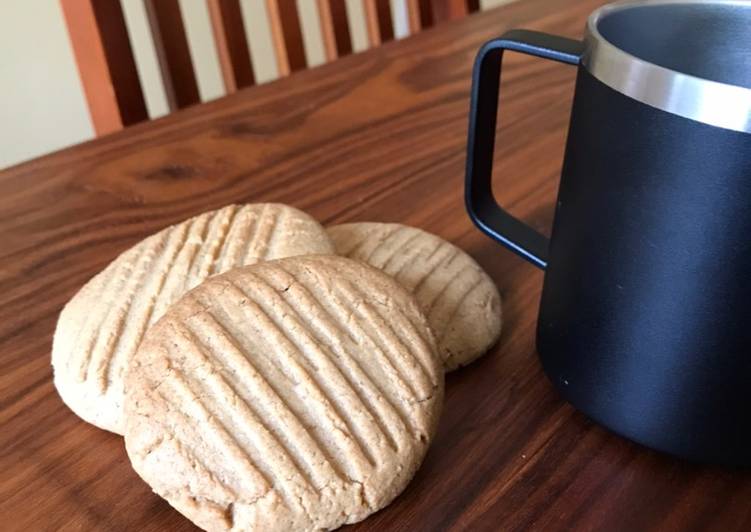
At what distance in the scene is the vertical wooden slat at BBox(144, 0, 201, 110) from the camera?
0.92 metres

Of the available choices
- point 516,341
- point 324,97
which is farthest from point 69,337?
point 324,97

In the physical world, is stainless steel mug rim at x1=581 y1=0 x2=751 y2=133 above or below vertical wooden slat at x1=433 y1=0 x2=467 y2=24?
above

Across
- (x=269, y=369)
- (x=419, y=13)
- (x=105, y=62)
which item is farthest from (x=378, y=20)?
(x=269, y=369)

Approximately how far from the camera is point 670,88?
12.8 inches

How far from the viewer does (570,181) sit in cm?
40

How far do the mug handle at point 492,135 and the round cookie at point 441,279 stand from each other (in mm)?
37

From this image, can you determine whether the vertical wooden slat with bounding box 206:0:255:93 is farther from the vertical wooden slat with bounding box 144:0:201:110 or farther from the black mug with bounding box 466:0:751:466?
the black mug with bounding box 466:0:751:466

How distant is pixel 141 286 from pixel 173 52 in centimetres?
53

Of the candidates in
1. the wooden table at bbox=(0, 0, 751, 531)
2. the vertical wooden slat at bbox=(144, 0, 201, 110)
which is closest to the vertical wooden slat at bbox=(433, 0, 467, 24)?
the wooden table at bbox=(0, 0, 751, 531)

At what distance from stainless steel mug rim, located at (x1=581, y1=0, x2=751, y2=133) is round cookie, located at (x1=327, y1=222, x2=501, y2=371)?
0.17 meters

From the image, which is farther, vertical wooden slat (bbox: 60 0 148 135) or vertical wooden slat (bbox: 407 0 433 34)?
vertical wooden slat (bbox: 407 0 433 34)

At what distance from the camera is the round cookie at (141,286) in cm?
44

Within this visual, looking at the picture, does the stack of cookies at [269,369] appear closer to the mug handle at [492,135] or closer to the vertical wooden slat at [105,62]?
the mug handle at [492,135]

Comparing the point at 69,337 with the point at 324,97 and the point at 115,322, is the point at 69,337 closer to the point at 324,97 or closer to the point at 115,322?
the point at 115,322
